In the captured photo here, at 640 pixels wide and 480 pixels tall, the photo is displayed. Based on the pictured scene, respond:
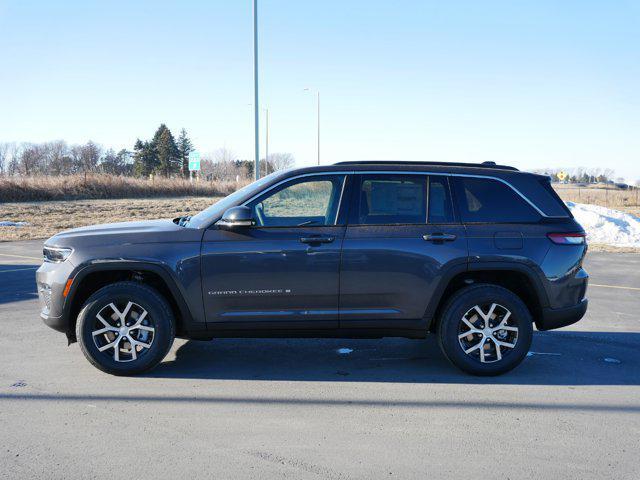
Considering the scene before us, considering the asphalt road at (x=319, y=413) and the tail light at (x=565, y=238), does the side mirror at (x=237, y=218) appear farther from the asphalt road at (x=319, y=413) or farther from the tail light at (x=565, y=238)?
the tail light at (x=565, y=238)

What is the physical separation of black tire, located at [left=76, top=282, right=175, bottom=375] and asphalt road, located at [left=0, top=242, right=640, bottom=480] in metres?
0.14

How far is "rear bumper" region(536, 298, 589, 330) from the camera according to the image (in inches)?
210

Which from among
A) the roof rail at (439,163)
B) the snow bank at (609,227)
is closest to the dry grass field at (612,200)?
the snow bank at (609,227)

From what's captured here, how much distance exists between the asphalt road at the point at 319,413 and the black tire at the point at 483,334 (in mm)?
144

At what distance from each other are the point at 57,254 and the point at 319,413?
2.66 meters

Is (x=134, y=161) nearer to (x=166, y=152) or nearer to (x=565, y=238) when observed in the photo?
(x=166, y=152)

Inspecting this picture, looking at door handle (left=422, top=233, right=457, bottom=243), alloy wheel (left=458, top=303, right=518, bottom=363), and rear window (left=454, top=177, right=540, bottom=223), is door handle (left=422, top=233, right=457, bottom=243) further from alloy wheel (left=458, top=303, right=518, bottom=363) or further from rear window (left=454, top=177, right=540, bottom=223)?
alloy wheel (left=458, top=303, right=518, bottom=363)

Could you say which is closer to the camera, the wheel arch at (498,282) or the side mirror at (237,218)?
the side mirror at (237,218)

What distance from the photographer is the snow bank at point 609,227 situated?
1839 centimetres

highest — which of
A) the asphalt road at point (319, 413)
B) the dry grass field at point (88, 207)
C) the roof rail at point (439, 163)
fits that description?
the roof rail at point (439, 163)

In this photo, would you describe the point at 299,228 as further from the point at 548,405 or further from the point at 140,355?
the point at 548,405

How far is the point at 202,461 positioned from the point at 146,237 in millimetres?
2197

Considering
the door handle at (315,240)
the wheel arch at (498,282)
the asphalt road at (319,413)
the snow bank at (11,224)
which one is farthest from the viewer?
the snow bank at (11,224)

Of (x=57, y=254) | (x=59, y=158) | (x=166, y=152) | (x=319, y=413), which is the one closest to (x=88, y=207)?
(x=57, y=254)
